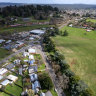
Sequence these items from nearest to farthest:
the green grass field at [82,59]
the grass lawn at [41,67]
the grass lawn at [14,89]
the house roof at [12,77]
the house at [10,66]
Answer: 1. the grass lawn at [14,89]
2. the house roof at [12,77]
3. the green grass field at [82,59]
4. the grass lawn at [41,67]
5. the house at [10,66]

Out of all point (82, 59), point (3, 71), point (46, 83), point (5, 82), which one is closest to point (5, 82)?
point (5, 82)

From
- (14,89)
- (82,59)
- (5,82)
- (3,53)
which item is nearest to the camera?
(14,89)

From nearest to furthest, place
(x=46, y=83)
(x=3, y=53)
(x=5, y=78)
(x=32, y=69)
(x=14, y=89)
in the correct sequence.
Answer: (x=46, y=83) → (x=14, y=89) → (x=5, y=78) → (x=32, y=69) → (x=3, y=53)

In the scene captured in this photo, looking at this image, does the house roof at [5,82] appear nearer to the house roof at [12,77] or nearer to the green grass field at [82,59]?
the house roof at [12,77]

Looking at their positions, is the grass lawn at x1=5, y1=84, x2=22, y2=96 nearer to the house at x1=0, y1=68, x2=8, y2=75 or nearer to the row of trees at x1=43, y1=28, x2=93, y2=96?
the house at x1=0, y1=68, x2=8, y2=75

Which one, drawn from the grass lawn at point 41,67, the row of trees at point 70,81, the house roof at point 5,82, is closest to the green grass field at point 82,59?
the row of trees at point 70,81

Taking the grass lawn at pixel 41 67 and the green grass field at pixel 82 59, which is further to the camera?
the grass lawn at pixel 41 67

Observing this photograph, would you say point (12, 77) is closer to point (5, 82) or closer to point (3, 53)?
point (5, 82)

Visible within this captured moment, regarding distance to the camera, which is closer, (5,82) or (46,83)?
(46,83)
